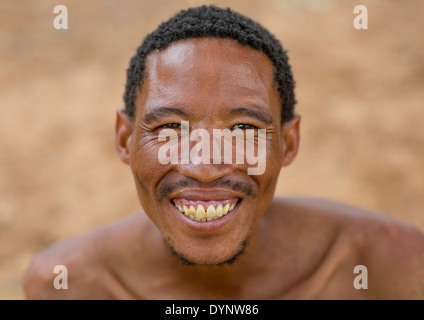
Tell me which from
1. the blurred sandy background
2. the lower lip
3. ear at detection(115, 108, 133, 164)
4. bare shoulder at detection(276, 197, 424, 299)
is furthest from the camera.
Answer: the blurred sandy background

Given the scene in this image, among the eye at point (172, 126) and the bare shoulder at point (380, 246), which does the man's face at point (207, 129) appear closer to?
the eye at point (172, 126)

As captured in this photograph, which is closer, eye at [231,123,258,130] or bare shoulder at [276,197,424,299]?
eye at [231,123,258,130]

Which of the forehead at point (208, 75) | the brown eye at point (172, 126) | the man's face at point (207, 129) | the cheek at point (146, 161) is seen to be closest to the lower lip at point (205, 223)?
the man's face at point (207, 129)

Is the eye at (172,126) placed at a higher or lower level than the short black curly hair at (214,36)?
lower

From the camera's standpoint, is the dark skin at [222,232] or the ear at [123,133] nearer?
the dark skin at [222,232]

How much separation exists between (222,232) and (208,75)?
0.65 meters

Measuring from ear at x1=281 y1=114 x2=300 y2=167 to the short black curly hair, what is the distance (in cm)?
4

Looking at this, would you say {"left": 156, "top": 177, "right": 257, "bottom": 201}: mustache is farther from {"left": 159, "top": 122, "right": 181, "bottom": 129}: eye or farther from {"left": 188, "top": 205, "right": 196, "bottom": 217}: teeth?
{"left": 159, "top": 122, "right": 181, "bottom": 129}: eye

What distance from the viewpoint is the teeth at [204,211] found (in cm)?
225

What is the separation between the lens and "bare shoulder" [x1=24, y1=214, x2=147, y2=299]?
3.00 metres

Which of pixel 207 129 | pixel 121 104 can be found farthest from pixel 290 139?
pixel 121 104

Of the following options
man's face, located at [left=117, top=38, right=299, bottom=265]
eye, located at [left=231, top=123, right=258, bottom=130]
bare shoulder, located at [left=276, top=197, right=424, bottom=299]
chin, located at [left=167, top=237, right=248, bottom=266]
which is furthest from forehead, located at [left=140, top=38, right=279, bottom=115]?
bare shoulder, located at [left=276, top=197, right=424, bottom=299]

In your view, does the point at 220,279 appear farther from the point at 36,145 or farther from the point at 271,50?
the point at 36,145

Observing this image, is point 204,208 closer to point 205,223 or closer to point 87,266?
point 205,223
